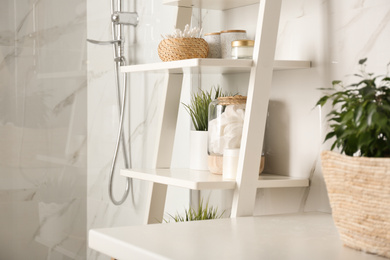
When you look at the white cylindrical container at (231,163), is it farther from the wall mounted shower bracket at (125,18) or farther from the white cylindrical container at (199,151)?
the wall mounted shower bracket at (125,18)

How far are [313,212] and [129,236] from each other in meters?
0.55

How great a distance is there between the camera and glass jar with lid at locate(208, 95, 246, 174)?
5.23 feet

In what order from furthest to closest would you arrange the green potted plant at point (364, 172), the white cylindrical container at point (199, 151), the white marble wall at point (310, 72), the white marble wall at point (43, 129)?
1. the white marble wall at point (43, 129)
2. the white cylindrical container at point (199, 151)
3. the white marble wall at point (310, 72)
4. the green potted plant at point (364, 172)

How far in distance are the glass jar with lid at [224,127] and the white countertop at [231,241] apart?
0.77 ft

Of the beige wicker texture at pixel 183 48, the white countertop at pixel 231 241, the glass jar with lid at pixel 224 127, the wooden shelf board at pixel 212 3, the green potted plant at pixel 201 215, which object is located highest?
the wooden shelf board at pixel 212 3

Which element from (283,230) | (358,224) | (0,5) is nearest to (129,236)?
(283,230)

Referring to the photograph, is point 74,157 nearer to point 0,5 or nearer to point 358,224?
point 0,5

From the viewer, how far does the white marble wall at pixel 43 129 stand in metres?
1.96

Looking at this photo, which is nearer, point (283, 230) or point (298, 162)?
point (283, 230)

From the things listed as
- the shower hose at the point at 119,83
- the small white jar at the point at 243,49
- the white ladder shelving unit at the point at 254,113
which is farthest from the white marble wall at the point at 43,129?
the small white jar at the point at 243,49

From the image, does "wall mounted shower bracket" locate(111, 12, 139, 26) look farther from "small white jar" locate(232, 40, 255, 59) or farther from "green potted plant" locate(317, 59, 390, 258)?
"green potted plant" locate(317, 59, 390, 258)

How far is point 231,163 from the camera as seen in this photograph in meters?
1.56

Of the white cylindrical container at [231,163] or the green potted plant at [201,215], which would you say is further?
the green potted plant at [201,215]

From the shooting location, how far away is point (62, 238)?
6.78 ft
